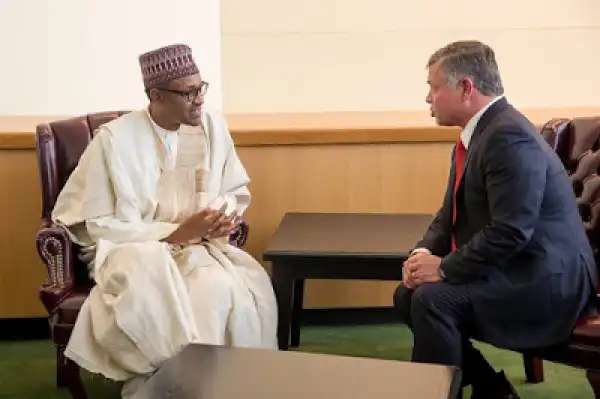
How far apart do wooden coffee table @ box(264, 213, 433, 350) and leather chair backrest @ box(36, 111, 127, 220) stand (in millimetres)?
810

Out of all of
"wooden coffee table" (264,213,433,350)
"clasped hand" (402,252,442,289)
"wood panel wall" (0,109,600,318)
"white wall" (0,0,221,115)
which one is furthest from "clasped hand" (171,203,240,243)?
"white wall" (0,0,221,115)

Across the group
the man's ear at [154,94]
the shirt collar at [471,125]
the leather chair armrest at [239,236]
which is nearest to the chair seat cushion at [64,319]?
the leather chair armrest at [239,236]

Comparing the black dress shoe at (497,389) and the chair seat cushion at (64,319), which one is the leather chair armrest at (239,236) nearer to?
the chair seat cushion at (64,319)

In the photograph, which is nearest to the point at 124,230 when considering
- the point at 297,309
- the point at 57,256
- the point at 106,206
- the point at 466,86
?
the point at 106,206

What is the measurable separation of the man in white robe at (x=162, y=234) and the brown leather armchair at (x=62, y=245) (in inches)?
2.5

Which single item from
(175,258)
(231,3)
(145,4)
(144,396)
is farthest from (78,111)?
(144,396)

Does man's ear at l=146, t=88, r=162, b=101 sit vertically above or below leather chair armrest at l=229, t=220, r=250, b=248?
above

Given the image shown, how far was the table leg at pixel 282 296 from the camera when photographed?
2713 millimetres

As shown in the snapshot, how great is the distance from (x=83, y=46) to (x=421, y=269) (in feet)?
8.32

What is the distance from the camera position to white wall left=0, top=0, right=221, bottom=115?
4.20m

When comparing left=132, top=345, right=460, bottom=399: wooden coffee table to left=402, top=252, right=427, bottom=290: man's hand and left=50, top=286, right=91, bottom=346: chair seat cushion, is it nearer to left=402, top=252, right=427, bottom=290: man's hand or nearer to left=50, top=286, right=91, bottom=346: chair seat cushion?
left=402, top=252, right=427, bottom=290: man's hand

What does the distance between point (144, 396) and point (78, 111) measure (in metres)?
2.71

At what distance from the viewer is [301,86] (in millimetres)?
4613

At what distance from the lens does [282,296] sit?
9.06ft
